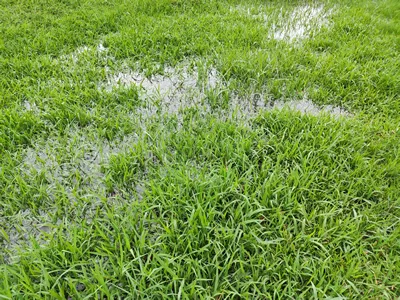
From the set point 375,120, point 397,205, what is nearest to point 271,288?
point 397,205

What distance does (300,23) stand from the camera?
5.09 m

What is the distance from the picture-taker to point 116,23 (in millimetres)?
Answer: 4770

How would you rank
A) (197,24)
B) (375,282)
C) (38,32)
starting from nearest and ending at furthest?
(375,282), (38,32), (197,24)

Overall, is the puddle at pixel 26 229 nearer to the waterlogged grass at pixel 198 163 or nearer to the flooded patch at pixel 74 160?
the waterlogged grass at pixel 198 163

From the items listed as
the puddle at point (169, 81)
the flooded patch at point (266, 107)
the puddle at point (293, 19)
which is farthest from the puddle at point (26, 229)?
the puddle at point (293, 19)

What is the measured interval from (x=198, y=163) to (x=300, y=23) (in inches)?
166

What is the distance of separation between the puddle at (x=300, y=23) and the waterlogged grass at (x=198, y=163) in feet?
0.68

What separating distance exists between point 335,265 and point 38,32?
515 cm

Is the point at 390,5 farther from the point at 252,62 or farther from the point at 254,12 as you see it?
the point at 252,62

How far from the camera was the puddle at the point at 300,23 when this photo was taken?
4633 millimetres

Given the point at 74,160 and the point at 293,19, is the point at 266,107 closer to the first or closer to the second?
the point at 74,160

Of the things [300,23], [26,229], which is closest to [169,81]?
[26,229]

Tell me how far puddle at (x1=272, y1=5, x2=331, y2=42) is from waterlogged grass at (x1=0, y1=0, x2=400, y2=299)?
0.68 ft

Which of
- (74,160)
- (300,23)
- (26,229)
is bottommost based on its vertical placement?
(26,229)
